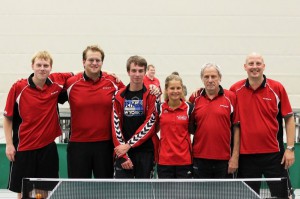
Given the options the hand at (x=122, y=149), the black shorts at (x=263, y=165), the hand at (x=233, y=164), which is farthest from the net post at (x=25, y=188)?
the black shorts at (x=263, y=165)

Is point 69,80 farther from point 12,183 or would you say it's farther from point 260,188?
point 260,188

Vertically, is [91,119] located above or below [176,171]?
above

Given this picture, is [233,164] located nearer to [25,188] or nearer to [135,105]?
[135,105]

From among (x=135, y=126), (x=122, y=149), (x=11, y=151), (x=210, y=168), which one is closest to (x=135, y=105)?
(x=135, y=126)

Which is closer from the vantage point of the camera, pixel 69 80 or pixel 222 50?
pixel 69 80

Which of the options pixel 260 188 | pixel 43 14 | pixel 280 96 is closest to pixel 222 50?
pixel 43 14

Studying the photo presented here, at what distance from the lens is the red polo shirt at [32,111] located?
362 centimetres

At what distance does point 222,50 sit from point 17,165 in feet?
28.7

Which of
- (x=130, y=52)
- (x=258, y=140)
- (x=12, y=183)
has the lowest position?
(x=12, y=183)

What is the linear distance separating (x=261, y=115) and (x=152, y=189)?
119cm

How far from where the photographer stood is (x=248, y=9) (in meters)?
11.7

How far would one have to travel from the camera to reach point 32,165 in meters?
3.70

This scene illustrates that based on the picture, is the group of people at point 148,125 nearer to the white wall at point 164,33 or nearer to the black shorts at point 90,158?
the black shorts at point 90,158

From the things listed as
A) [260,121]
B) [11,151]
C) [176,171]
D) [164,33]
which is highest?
[164,33]
